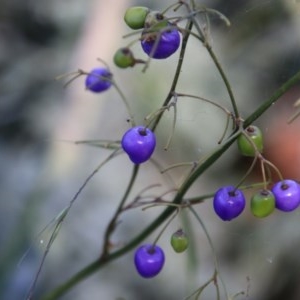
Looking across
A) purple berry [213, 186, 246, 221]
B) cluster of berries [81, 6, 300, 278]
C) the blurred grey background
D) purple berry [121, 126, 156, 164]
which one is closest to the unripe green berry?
cluster of berries [81, 6, 300, 278]

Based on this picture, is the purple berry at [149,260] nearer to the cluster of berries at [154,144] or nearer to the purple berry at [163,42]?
the cluster of berries at [154,144]

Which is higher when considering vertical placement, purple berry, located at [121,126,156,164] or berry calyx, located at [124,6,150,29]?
berry calyx, located at [124,6,150,29]

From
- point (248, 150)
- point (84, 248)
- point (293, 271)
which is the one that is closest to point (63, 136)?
point (84, 248)

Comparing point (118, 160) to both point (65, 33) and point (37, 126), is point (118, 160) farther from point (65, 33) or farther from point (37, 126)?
point (65, 33)

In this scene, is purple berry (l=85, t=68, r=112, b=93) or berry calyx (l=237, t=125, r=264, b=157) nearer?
berry calyx (l=237, t=125, r=264, b=157)

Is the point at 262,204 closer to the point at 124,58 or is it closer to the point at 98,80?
the point at 124,58

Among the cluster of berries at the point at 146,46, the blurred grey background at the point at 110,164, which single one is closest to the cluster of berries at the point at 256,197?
the cluster of berries at the point at 146,46

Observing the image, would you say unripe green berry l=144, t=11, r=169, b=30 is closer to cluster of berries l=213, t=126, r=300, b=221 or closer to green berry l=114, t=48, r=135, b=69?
green berry l=114, t=48, r=135, b=69

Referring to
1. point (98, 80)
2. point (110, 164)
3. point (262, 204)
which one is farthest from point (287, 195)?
point (110, 164)
